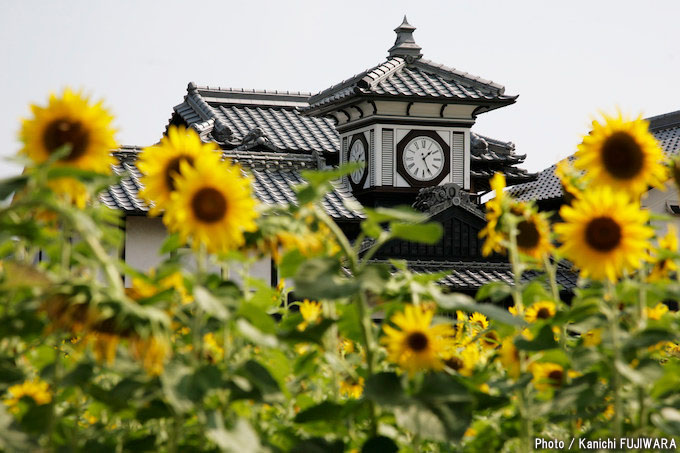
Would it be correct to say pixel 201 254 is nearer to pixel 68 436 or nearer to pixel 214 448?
pixel 214 448

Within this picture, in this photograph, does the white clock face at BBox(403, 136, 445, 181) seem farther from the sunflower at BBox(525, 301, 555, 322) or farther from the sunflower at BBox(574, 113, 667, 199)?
the sunflower at BBox(574, 113, 667, 199)

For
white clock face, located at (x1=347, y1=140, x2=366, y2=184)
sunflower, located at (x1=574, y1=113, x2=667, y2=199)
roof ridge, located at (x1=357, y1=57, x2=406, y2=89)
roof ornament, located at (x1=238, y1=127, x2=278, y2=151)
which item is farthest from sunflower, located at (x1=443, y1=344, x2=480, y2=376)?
roof ornament, located at (x1=238, y1=127, x2=278, y2=151)

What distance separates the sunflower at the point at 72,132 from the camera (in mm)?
1940

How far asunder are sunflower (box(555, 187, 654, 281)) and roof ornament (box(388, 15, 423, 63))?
18245 mm

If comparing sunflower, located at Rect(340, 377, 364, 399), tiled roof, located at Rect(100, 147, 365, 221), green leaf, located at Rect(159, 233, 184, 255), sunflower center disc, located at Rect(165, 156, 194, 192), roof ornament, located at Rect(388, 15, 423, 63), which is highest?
roof ornament, located at Rect(388, 15, 423, 63)

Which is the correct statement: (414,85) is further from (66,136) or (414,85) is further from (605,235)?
(66,136)

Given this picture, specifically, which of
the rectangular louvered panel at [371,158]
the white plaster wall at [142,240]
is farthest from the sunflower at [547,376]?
the rectangular louvered panel at [371,158]

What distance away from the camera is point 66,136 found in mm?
1941

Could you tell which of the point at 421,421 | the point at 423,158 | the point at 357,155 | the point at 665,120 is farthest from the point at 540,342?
the point at 665,120

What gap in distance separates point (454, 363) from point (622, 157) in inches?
28.6

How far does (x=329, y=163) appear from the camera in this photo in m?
20.5

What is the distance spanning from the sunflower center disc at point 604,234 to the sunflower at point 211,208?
2.43ft

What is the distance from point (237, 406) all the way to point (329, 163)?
18.5 meters

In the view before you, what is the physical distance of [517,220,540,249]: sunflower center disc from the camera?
263 centimetres
